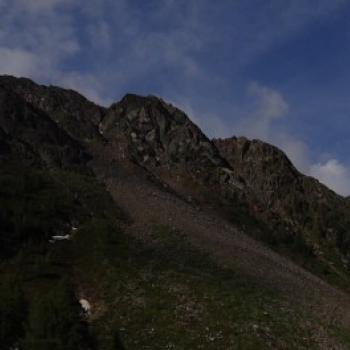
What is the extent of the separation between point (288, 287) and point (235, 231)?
95.9 feet

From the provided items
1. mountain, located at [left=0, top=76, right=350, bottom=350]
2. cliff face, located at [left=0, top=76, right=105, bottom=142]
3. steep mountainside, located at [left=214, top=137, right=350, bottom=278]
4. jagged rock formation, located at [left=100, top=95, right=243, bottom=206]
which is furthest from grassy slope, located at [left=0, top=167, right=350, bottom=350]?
cliff face, located at [left=0, top=76, right=105, bottom=142]

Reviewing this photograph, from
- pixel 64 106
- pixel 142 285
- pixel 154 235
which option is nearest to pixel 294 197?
pixel 154 235

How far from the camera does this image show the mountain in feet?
167

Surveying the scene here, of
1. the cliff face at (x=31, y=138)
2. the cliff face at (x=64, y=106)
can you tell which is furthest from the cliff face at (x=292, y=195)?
the cliff face at (x=31, y=138)

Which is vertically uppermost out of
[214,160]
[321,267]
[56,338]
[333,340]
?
[214,160]

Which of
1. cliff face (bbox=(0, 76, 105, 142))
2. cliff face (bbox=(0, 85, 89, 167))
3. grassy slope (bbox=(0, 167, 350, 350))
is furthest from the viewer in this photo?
cliff face (bbox=(0, 76, 105, 142))

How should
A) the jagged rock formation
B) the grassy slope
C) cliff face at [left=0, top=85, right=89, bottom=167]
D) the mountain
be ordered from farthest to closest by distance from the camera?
the jagged rock formation, cliff face at [left=0, top=85, right=89, bottom=167], the mountain, the grassy slope

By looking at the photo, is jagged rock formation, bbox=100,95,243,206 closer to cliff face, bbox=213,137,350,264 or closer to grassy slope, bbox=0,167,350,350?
cliff face, bbox=213,137,350,264

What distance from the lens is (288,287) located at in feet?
232

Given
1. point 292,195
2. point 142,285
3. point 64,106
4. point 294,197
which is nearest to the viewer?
point 142,285

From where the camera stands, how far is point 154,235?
82.8 meters

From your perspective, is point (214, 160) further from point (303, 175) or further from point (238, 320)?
point (238, 320)

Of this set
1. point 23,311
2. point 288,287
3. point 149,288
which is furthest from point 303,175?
point 23,311

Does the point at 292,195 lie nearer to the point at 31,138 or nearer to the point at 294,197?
the point at 294,197
